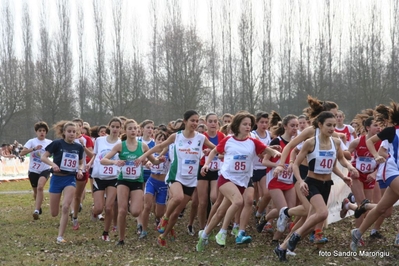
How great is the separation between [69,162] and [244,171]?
343 centimetres

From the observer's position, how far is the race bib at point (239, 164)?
8.74 m

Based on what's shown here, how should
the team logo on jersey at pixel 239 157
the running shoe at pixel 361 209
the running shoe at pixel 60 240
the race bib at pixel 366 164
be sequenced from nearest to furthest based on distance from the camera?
the running shoe at pixel 361 209, the team logo on jersey at pixel 239 157, the running shoe at pixel 60 240, the race bib at pixel 366 164

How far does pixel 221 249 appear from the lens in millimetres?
8914

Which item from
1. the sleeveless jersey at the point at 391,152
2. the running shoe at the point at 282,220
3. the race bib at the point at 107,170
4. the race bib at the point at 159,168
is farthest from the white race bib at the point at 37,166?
the sleeveless jersey at the point at 391,152

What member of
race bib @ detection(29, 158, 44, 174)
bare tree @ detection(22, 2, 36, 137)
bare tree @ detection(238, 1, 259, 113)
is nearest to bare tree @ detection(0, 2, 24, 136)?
bare tree @ detection(22, 2, 36, 137)

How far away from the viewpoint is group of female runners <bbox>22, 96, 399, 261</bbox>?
806 cm

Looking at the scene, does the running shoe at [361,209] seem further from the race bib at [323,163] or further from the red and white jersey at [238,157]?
the red and white jersey at [238,157]

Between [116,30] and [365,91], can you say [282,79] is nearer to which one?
[365,91]

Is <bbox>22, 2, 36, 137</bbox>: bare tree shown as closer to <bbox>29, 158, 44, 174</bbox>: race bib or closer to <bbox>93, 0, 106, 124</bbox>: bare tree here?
<bbox>93, 0, 106, 124</bbox>: bare tree

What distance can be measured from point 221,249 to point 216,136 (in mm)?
2440

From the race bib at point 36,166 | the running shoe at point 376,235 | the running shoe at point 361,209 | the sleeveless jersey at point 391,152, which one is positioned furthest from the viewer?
the race bib at point 36,166

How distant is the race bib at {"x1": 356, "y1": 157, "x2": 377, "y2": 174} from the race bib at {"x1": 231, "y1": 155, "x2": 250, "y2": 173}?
250cm

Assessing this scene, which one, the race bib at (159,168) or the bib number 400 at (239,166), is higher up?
the bib number 400 at (239,166)

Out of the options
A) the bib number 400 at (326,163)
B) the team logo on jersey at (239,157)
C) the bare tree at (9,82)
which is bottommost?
the bib number 400 at (326,163)
